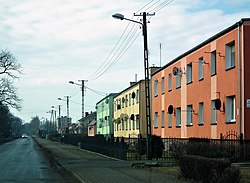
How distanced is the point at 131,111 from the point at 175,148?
3568cm

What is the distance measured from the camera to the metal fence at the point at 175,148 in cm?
2395

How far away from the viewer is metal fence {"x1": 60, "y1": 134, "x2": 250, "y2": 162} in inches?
943

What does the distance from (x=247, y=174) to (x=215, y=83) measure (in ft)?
42.3

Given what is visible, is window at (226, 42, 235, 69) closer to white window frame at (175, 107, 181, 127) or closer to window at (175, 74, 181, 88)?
window at (175, 74, 181, 88)

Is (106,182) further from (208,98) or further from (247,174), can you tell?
(208,98)

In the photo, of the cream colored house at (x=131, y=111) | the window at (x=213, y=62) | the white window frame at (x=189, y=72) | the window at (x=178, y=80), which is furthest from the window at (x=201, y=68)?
the cream colored house at (x=131, y=111)

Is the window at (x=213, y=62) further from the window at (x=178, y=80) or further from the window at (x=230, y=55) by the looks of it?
the window at (x=178, y=80)

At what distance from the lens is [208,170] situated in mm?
14641

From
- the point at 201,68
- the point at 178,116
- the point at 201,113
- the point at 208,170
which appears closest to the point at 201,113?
the point at 201,113

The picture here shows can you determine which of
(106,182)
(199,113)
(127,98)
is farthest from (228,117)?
(127,98)

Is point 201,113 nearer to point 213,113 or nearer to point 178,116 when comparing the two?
point 213,113

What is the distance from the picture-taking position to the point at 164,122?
44938mm

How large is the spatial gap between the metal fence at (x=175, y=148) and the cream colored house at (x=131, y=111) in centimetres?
1238

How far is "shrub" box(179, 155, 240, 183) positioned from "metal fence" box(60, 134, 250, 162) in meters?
4.35
